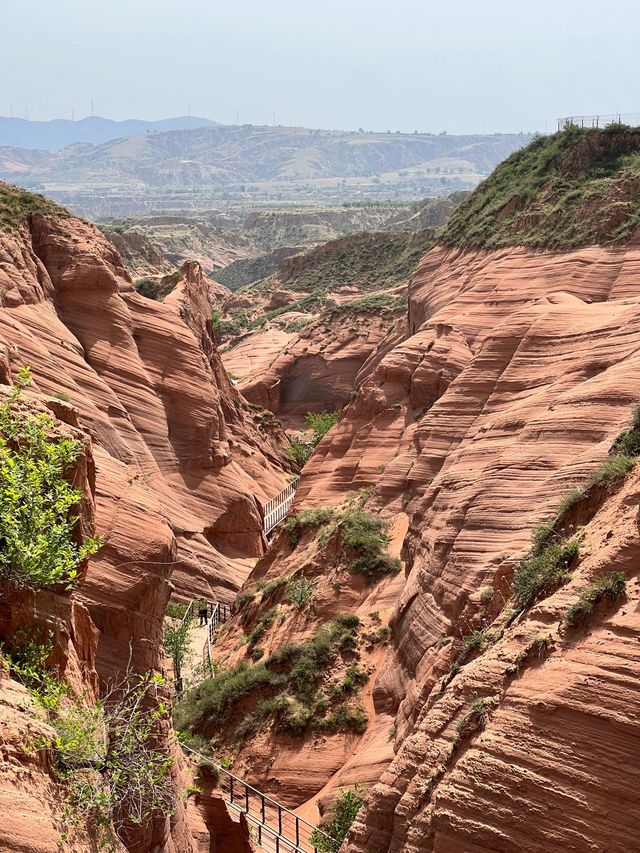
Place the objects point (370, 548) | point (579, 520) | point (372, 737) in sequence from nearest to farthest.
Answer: point (579, 520) → point (372, 737) → point (370, 548)

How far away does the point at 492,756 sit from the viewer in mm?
12195

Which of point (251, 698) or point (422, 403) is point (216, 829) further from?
point (422, 403)

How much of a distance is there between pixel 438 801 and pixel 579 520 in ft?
16.2

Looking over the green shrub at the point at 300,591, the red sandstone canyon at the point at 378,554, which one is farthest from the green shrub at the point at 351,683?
the green shrub at the point at 300,591

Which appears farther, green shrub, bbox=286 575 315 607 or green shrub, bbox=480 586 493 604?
green shrub, bbox=286 575 315 607

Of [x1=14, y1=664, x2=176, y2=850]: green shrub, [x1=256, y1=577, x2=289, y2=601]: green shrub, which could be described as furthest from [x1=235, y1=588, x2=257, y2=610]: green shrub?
[x1=14, y1=664, x2=176, y2=850]: green shrub

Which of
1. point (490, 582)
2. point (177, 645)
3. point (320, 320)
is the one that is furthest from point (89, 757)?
point (320, 320)

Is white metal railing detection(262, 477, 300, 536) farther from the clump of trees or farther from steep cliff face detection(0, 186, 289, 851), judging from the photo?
the clump of trees

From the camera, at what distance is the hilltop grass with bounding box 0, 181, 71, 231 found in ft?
123

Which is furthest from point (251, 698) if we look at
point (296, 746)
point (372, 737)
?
point (372, 737)

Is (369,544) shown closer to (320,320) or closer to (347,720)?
(347,720)

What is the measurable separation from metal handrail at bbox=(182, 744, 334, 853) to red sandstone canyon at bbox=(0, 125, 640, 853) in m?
0.09

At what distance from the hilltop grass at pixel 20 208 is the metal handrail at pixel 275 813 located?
22595 mm

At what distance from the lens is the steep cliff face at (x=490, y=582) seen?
11672 mm
